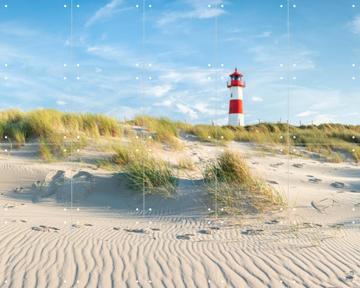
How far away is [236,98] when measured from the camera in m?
29.8

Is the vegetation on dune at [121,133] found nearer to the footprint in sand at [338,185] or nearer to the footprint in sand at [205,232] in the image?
the footprint in sand at [338,185]

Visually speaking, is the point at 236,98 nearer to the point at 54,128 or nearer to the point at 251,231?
the point at 54,128

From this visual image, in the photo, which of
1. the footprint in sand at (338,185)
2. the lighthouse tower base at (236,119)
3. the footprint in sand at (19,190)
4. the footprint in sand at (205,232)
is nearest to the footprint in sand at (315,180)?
the footprint in sand at (338,185)

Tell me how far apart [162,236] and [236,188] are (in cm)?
243

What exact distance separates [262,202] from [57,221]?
334 centimetres

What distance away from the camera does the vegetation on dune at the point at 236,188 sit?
25.3 ft

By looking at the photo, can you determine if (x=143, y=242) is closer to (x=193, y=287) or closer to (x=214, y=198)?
(x=193, y=287)

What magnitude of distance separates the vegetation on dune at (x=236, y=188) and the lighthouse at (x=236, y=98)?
66.2ft

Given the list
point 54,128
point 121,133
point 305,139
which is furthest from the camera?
point 305,139

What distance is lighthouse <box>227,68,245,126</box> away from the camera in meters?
29.2

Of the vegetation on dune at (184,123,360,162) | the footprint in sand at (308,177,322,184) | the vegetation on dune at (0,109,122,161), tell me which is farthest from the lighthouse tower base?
the footprint in sand at (308,177,322,184)

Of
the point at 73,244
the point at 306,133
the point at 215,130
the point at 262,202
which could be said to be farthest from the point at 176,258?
the point at 306,133

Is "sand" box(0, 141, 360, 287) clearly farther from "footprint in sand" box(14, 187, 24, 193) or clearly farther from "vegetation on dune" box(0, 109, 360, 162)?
"vegetation on dune" box(0, 109, 360, 162)

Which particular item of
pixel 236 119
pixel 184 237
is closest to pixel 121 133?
pixel 184 237
